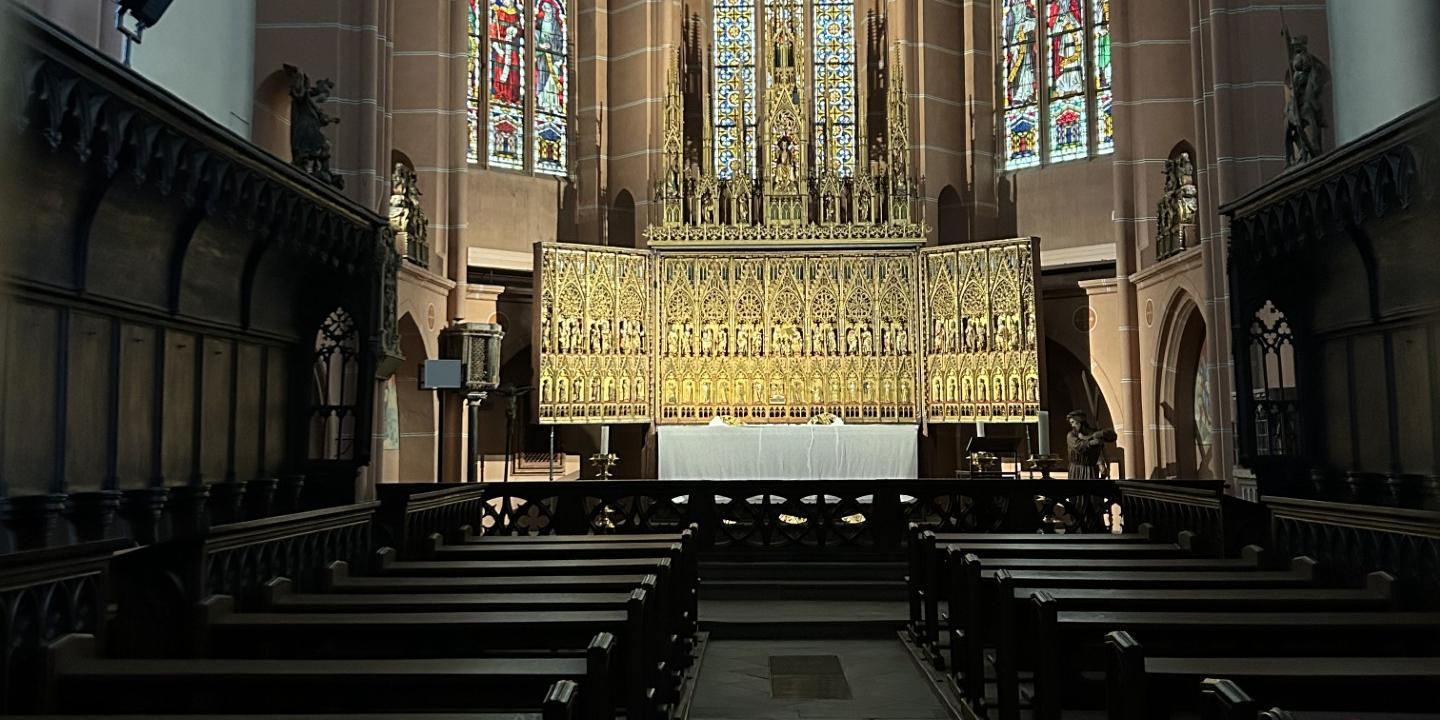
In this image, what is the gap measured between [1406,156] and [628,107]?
14.4 meters

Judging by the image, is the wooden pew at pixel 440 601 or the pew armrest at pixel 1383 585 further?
the pew armrest at pixel 1383 585

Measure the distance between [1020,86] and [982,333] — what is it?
5.87 m

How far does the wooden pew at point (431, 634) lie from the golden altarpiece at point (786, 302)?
11.8 m

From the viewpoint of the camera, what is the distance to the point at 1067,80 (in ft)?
63.5

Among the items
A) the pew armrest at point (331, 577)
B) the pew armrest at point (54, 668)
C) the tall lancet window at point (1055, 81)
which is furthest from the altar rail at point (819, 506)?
the tall lancet window at point (1055, 81)

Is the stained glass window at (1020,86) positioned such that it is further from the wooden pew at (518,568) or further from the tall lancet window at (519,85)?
the wooden pew at (518,568)

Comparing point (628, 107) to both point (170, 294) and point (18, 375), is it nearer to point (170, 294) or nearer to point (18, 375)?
point (170, 294)

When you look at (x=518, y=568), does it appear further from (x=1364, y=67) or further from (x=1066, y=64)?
(x=1066, y=64)

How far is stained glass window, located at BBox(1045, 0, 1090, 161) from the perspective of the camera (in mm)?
19141

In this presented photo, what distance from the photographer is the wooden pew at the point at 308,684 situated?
338cm

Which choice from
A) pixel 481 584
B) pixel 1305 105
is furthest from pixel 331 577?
pixel 1305 105

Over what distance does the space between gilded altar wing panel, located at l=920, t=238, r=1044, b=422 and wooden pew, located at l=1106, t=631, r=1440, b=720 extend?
12.5m

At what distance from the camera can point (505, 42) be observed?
1916cm

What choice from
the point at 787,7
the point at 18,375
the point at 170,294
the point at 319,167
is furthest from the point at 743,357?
the point at 18,375
